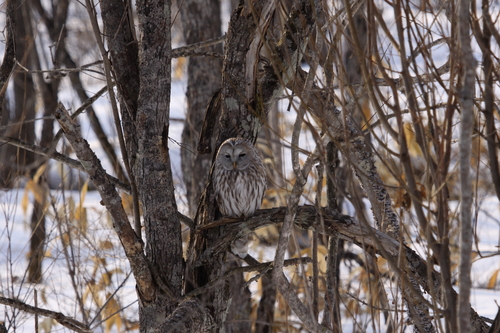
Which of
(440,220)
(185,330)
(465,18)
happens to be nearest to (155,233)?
(185,330)

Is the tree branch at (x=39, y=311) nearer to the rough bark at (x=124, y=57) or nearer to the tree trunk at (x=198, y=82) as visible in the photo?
the rough bark at (x=124, y=57)

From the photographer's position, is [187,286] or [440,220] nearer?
[440,220]

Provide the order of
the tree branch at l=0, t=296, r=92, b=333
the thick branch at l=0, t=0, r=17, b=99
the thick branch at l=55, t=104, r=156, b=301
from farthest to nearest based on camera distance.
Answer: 1. the thick branch at l=0, t=0, r=17, b=99
2. the tree branch at l=0, t=296, r=92, b=333
3. the thick branch at l=55, t=104, r=156, b=301

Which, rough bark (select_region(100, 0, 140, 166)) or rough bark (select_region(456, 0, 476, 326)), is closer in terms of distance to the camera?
rough bark (select_region(456, 0, 476, 326))

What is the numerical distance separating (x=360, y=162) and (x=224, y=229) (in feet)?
3.56

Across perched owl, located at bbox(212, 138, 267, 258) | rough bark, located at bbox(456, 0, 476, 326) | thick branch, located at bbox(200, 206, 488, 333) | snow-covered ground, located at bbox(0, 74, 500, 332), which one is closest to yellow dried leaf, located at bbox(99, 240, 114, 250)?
snow-covered ground, located at bbox(0, 74, 500, 332)

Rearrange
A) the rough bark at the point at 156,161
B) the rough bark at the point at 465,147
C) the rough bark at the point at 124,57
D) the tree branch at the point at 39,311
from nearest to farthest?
the rough bark at the point at 465,147 < the tree branch at the point at 39,311 < the rough bark at the point at 156,161 < the rough bark at the point at 124,57

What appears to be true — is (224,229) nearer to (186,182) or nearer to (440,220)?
(440,220)

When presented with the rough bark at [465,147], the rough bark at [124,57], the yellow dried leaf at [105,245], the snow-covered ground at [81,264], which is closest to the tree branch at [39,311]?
the snow-covered ground at [81,264]

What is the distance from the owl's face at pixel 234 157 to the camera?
12.1 feet

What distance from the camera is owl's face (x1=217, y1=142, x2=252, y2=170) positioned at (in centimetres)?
369

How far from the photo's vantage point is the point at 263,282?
21.5ft

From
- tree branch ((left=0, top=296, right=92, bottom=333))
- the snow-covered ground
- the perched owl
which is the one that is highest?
the perched owl

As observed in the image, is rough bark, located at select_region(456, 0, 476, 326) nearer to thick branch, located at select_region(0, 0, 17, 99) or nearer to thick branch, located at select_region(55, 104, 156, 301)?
thick branch, located at select_region(55, 104, 156, 301)
